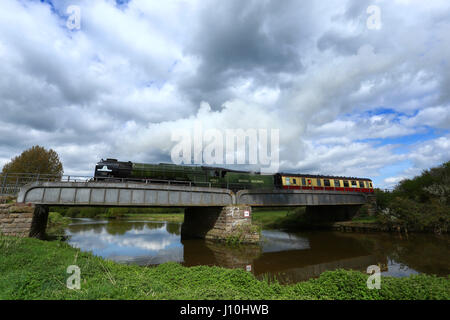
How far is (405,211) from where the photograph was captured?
27172 mm

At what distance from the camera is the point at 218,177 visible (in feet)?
86.9

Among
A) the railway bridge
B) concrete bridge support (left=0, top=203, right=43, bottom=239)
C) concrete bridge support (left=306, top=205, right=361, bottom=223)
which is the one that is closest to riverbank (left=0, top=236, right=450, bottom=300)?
concrete bridge support (left=0, top=203, right=43, bottom=239)

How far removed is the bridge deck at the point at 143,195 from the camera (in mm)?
17062

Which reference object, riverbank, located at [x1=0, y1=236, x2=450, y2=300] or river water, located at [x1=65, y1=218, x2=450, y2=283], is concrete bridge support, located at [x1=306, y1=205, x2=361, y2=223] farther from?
riverbank, located at [x1=0, y1=236, x2=450, y2=300]

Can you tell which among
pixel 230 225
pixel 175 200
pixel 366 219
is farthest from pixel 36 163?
pixel 366 219

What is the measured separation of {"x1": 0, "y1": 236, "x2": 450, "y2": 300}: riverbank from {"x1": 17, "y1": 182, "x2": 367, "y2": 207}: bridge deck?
994 cm

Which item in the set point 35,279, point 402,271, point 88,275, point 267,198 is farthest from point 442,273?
point 35,279

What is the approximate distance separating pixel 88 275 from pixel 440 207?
36.1 metres

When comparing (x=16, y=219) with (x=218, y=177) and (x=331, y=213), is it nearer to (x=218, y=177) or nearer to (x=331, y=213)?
(x=218, y=177)

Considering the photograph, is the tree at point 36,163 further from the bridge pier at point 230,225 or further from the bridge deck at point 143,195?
the bridge pier at point 230,225

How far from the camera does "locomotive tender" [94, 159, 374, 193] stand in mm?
21922

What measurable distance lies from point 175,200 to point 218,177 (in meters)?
7.07

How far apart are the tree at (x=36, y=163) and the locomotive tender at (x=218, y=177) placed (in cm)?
2767

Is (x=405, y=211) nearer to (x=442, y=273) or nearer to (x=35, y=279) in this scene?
(x=442, y=273)
